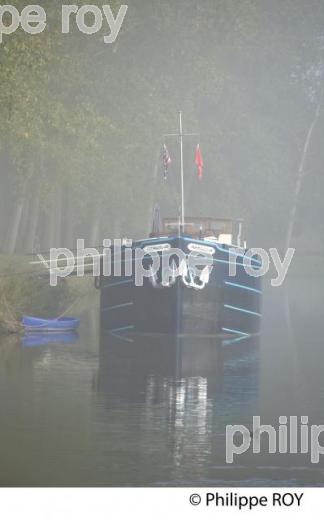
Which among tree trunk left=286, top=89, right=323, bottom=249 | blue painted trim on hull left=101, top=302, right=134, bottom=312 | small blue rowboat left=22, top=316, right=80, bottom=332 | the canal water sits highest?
tree trunk left=286, top=89, right=323, bottom=249

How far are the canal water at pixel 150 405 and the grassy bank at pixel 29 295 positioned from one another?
1099mm

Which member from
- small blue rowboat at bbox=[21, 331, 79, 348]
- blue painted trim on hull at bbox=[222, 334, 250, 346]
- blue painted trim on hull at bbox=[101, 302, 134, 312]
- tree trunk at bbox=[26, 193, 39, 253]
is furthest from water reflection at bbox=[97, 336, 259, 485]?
tree trunk at bbox=[26, 193, 39, 253]

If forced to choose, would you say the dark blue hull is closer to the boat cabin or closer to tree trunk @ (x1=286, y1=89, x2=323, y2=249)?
the boat cabin

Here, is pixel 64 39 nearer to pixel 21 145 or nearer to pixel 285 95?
pixel 21 145

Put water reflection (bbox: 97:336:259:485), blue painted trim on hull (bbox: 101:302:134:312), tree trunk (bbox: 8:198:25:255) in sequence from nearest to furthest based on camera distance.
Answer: water reflection (bbox: 97:336:259:485), blue painted trim on hull (bbox: 101:302:134:312), tree trunk (bbox: 8:198:25:255)

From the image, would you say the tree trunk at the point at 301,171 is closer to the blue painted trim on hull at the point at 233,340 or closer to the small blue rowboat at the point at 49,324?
the blue painted trim on hull at the point at 233,340

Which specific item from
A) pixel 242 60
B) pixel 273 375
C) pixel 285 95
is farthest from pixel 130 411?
pixel 285 95

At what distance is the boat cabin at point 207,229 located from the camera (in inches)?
1779

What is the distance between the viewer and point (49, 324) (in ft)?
141

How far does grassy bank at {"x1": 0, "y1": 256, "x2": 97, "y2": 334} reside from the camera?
136ft

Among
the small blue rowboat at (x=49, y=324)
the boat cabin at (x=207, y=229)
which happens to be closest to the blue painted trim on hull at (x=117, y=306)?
the small blue rowboat at (x=49, y=324)

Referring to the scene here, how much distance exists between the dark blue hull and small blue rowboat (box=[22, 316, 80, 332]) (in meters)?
1.02

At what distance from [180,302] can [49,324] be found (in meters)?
3.84

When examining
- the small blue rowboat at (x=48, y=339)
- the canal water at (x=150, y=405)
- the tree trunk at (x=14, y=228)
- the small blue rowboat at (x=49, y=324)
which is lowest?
the canal water at (x=150, y=405)
